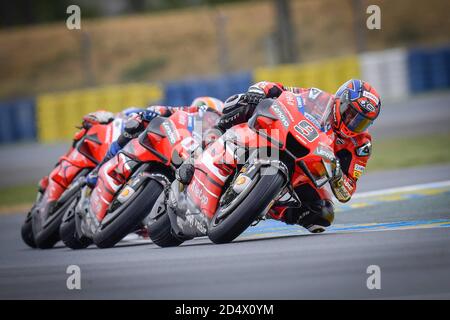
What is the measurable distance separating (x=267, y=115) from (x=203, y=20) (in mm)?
36126

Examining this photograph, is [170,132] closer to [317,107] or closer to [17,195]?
[317,107]

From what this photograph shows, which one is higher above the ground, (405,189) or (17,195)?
(405,189)

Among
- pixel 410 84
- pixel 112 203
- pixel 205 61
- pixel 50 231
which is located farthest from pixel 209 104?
pixel 205 61

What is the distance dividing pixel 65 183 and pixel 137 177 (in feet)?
5.42

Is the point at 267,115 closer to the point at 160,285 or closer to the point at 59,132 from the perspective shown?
the point at 160,285

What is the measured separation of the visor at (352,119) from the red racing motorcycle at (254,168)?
0.47 feet

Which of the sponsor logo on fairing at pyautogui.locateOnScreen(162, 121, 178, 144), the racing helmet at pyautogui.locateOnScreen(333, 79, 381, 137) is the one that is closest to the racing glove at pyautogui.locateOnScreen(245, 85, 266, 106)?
the racing helmet at pyautogui.locateOnScreen(333, 79, 381, 137)

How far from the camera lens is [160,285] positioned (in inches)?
237

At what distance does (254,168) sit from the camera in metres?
6.75

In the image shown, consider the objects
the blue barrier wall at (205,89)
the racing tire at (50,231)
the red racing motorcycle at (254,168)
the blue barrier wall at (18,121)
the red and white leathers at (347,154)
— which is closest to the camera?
the red racing motorcycle at (254,168)

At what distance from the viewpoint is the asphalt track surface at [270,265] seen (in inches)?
219

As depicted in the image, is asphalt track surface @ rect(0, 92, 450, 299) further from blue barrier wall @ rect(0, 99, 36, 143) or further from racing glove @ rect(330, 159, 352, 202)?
blue barrier wall @ rect(0, 99, 36, 143)

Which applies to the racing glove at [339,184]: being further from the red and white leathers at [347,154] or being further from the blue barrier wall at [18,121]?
the blue barrier wall at [18,121]

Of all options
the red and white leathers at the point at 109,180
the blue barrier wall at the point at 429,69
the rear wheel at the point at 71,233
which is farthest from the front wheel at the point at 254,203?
the blue barrier wall at the point at 429,69
